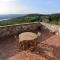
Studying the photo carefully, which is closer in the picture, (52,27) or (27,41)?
(27,41)

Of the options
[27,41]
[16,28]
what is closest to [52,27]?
[16,28]

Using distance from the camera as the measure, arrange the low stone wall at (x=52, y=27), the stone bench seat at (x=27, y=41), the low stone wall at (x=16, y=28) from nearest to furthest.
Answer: the stone bench seat at (x=27, y=41), the low stone wall at (x=16, y=28), the low stone wall at (x=52, y=27)

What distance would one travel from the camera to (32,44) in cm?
423

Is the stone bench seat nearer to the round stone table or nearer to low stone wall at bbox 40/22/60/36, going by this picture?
the round stone table

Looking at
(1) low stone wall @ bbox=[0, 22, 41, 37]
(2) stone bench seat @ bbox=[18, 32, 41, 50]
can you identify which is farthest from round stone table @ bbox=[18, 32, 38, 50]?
(1) low stone wall @ bbox=[0, 22, 41, 37]

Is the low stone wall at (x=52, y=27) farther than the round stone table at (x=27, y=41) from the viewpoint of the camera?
Yes

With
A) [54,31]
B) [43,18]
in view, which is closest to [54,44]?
[54,31]

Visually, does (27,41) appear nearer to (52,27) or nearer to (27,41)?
(27,41)

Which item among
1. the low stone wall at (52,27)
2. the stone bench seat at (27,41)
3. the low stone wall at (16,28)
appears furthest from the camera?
the low stone wall at (52,27)

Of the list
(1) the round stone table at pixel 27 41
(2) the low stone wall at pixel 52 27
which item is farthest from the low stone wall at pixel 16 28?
(1) the round stone table at pixel 27 41

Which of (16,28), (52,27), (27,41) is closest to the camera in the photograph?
(27,41)

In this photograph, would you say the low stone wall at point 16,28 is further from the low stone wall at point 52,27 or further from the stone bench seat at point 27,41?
the stone bench seat at point 27,41

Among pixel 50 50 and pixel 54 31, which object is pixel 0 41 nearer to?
pixel 50 50

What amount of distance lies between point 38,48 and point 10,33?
6.62ft
